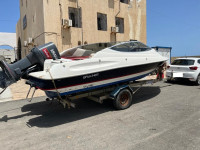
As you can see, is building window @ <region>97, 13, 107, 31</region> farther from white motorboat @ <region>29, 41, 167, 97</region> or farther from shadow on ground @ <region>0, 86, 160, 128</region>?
shadow on ground @ <region>0, 86, 160, 128</region>

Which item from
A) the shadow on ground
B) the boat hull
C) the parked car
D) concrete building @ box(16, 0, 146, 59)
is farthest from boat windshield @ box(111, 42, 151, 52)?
concrete building @ box(16, 0, 146, 59)

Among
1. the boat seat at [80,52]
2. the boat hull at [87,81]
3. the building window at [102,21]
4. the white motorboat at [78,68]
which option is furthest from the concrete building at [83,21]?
the boat hull at [87,81]

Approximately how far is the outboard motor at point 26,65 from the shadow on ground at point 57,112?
1187 mm

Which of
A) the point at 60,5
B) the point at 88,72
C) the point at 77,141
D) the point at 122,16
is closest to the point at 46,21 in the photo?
the point at 60,5

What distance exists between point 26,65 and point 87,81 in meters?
1.75

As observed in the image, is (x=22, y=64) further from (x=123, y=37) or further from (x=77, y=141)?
(x=123, y=37)

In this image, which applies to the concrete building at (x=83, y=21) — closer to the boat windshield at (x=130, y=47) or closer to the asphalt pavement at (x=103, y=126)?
the asphalt pavement at (x=103, y=126)

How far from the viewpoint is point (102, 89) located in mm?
Result: 5008

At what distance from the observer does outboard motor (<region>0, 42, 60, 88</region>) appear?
168 inches

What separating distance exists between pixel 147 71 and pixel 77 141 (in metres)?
3.87

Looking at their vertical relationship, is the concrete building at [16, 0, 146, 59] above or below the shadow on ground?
above

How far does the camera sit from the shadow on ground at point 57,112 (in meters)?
4.35

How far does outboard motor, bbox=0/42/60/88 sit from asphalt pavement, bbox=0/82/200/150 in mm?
1170

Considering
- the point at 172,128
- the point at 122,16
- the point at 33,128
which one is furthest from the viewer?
the point at 122,16
